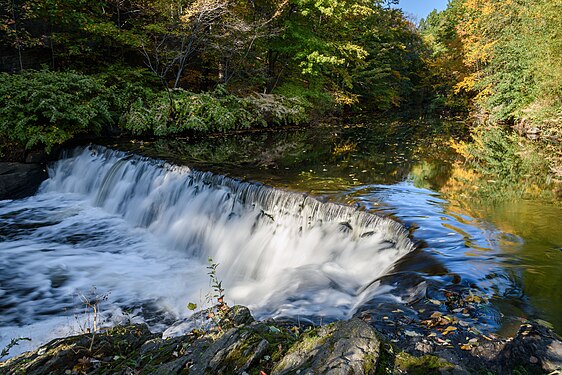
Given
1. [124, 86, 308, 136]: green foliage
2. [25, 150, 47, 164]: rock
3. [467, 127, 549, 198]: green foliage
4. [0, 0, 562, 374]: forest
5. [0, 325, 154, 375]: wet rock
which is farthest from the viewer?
[124, 86, 308, 136]: green foliage

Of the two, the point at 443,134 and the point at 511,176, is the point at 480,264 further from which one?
the point at 443,134

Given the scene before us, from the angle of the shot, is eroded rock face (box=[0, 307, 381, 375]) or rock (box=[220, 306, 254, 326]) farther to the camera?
rock (box=[220, 306, 254, 326])

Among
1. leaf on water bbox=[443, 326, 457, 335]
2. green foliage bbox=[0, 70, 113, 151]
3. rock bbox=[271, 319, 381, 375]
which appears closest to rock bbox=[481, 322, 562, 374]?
leaf on water bbox=[443, 326, 457, 335]

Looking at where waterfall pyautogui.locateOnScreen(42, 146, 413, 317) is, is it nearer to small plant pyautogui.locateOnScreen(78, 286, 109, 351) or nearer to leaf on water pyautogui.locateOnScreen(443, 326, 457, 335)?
leaf on water pyautogui.locateOnScreen(443, 326, 457, 335)

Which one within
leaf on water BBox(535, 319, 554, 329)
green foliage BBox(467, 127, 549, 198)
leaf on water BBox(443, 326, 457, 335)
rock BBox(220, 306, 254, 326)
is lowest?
rock BBox(220, 306, 254, 326)

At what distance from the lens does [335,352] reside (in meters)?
2.07

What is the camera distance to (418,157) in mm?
12227

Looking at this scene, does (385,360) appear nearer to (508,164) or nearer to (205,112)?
(508,164)

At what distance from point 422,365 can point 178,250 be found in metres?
6.46

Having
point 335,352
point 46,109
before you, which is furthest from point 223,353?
point 46,109

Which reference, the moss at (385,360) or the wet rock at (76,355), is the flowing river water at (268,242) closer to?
the wet rock at (76,355)

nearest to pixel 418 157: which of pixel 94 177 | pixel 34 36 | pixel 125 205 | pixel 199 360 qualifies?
pixel 125 205

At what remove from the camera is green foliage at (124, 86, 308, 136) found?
46.0 feet

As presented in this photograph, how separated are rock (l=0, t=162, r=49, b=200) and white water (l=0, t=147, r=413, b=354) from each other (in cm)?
50
